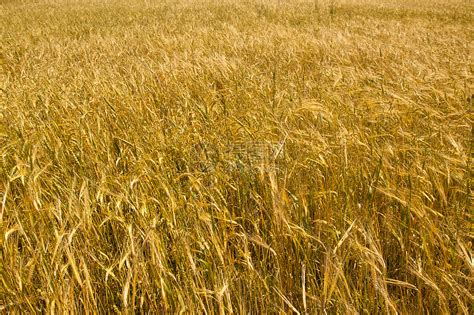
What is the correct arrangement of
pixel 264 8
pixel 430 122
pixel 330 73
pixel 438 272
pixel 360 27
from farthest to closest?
pixel 264 8, pixel 360 27, pixel 330 73, pixel 430 122, pixel 438 272

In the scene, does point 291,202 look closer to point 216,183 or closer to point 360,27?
point 216,183

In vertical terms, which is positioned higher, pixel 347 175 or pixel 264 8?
pixel 264 8

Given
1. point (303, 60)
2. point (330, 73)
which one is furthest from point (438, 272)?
point (303, 60)

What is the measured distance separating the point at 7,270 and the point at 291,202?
2.58 feet

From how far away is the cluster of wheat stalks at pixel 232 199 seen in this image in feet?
2.75

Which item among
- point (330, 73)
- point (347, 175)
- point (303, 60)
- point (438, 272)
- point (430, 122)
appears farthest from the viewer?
point (303, 60)

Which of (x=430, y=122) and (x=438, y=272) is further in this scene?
(x=430, y=122)

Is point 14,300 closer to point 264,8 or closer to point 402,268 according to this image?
point 402,268

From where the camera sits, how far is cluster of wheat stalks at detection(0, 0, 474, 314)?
2.75ft

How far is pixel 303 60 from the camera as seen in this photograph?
132 inches

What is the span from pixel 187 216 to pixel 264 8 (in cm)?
828

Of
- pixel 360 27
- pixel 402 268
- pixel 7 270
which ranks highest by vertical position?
pixel 360 27

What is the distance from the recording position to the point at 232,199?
1.23 metres

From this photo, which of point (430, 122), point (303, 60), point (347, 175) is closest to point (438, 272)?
point (347, 175)
